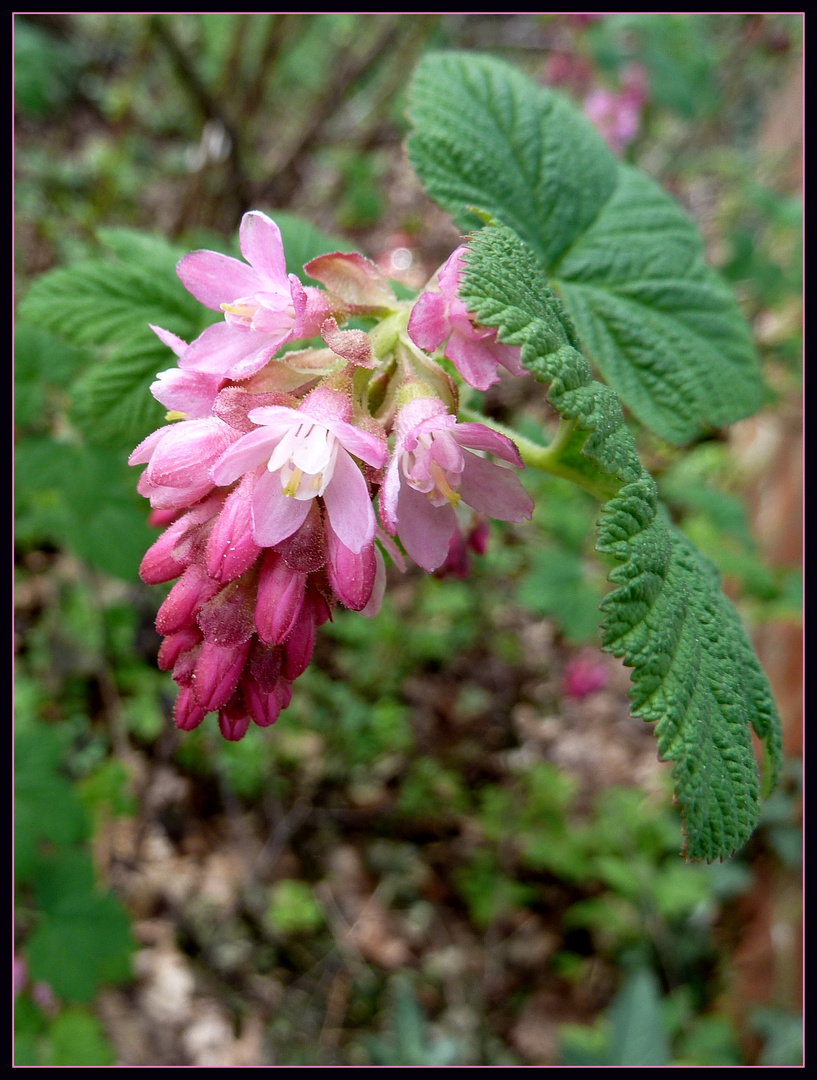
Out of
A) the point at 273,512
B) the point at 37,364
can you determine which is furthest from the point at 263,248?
the point at 37,364

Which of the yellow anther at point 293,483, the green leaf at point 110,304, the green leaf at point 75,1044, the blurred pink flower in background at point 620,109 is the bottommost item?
the green leaf at point 75,1044

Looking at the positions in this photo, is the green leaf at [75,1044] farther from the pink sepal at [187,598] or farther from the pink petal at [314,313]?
the pink petal at [314,313]

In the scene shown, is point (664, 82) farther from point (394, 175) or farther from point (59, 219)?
point (59, 219)

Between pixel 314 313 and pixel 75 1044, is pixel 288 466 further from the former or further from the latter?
pixel 75 1044

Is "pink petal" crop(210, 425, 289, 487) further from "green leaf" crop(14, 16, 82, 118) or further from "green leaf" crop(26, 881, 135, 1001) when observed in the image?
"green leaf" crop(14, 16, 82, 118)

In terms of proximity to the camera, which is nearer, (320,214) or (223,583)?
(223,583)

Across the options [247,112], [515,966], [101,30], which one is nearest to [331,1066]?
[515,966]

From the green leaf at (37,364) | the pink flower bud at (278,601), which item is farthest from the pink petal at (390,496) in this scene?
the green leaf at (37,364)

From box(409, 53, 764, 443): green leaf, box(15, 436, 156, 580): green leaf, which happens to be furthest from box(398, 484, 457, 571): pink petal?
box(15, 436, 156, 580): green leaf
